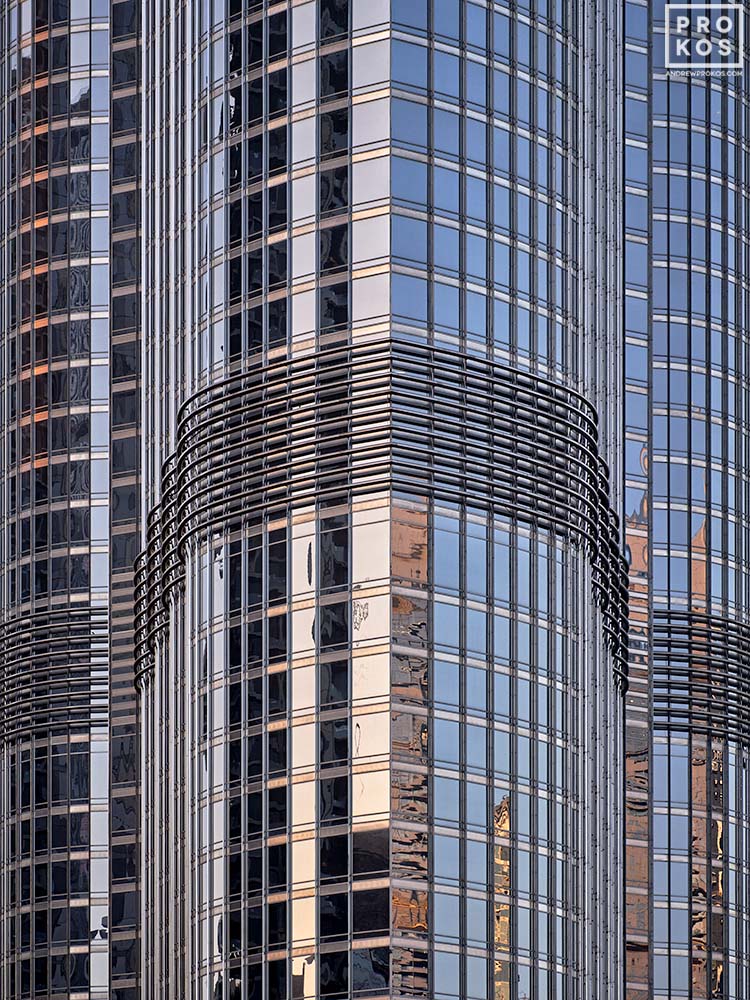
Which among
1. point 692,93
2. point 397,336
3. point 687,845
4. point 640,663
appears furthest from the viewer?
point 692,93

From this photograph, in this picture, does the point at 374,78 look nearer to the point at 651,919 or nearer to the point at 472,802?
the point at 472,802

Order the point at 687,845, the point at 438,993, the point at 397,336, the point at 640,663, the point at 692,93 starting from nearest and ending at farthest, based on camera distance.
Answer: the point at 438,993
the point at 397,336
the point at 640,663
the point at 687,845
the point at 692,93

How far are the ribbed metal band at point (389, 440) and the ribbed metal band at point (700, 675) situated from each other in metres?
40.4

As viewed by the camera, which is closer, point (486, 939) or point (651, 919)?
point (486, 939)

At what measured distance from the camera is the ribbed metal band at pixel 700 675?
606ft

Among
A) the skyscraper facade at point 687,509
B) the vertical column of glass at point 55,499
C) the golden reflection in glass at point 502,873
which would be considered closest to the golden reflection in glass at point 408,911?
the golden reflection in glass at point 502,873

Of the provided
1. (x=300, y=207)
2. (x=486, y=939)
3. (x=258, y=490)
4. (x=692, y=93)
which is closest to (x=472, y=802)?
(x=486, y=939)

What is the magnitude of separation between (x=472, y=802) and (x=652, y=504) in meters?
59.1

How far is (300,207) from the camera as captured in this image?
140 metres

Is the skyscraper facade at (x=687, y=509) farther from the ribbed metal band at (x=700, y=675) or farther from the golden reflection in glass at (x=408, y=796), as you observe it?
the golden reflection in glass at (x=408, y=796)

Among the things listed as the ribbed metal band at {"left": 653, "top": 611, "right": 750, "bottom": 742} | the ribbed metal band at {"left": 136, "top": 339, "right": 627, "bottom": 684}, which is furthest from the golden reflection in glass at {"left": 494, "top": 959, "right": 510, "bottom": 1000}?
the ribbed metal band at {"left": 653, "top": 611, "right": 750, "bottom": 742}

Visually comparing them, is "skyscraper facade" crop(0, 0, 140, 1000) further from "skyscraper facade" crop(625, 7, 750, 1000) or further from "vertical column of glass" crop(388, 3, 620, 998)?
"vertical column of glass" crop(388, 3, 620, 998)

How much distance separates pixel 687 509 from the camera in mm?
190250

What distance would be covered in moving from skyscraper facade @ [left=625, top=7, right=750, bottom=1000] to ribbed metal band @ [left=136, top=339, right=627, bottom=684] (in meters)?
35.0
